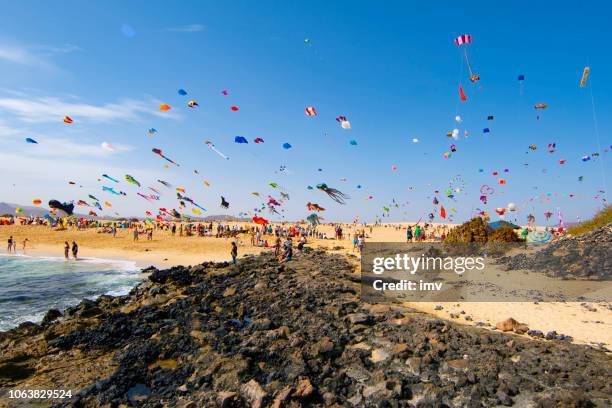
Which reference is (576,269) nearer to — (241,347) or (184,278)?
(241,347)

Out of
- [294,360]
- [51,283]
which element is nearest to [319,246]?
[51,283]

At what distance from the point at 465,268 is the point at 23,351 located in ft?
74.0

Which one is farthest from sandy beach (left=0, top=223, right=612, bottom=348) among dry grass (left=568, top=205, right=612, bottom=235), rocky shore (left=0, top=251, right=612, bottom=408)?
dry grass (left=568, top=205, right=612, bottom=235)

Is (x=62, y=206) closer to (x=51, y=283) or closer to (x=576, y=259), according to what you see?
(x=51, y=283)

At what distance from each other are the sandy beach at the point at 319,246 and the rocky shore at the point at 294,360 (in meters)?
1.76

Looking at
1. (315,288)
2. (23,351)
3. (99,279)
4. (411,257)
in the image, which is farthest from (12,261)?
(411,257)

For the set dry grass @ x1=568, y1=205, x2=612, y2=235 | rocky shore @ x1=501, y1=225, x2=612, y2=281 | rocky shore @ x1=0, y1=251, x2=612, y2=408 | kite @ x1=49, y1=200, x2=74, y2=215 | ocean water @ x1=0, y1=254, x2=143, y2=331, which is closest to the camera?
rocky shore @ x1=0, y1=251, x2=612, y2=408

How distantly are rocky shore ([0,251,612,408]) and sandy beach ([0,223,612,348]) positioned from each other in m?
1.76

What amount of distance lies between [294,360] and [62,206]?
Answer: 69472 millimetres

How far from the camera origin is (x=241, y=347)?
31.2 feet

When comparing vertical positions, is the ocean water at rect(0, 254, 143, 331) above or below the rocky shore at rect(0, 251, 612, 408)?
below

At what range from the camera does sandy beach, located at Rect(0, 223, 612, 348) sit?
1135cm

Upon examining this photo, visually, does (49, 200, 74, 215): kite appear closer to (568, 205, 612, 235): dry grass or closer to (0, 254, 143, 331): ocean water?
(0, 254, 143, 331): ocean water

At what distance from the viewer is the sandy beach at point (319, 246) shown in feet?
37.2
